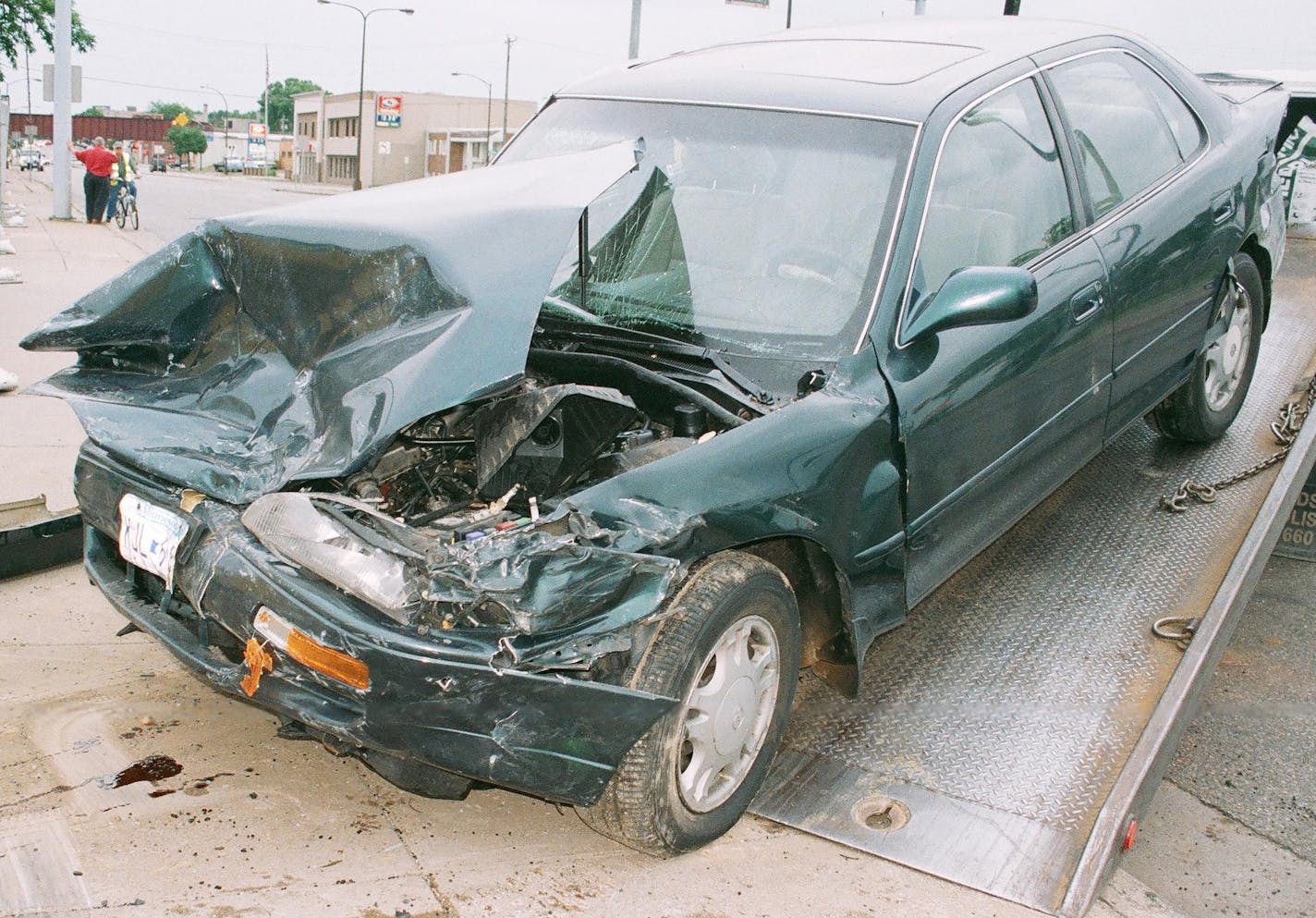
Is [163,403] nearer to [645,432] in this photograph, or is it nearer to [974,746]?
[645,432]

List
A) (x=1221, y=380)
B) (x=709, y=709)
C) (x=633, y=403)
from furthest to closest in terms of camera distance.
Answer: (x=1221, y=380)
(x=633, y=403)
(x=709, y=709)

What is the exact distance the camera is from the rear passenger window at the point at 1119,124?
3953 millimetres

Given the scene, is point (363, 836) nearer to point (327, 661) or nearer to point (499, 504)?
point (327, 661)

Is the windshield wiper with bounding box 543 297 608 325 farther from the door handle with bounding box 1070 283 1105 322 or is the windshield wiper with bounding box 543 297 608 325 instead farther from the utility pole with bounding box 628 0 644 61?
the utility pole with bounding box 628 0 644 61

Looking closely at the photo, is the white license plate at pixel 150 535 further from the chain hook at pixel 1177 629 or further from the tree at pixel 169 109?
the tree at pixel 169 109

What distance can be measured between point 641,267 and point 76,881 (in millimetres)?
2123

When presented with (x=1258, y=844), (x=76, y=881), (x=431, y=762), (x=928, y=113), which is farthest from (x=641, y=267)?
(x=1258, y=844)

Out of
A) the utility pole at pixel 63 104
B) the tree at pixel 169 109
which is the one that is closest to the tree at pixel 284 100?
the tree at pixel 169 109

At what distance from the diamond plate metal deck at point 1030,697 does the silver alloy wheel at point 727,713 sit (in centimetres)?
22

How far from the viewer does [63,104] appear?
20.5m

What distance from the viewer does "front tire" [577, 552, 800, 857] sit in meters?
2.56

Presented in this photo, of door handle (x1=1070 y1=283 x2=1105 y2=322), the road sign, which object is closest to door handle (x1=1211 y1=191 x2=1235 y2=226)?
door handle (x1=1070 y1=283 x2=1105 y2=322)

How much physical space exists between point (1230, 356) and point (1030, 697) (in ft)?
7.42

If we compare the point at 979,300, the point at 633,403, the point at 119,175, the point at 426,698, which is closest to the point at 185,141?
the point at 119,175
